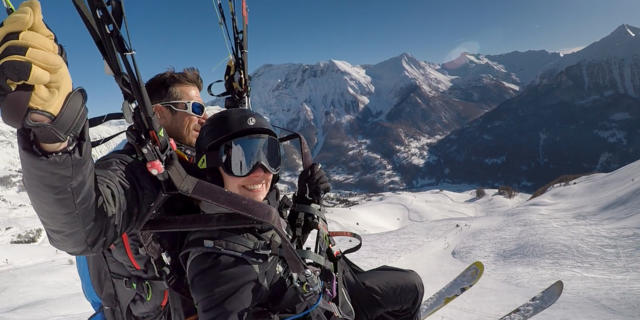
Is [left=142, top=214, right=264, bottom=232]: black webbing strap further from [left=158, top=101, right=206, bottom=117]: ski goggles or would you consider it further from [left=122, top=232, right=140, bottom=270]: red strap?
[left=158, top=101, right=206, bottom=117]: ski goggles

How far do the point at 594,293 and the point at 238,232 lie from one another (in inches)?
193

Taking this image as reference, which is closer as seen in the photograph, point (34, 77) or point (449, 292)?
point (34, 77)

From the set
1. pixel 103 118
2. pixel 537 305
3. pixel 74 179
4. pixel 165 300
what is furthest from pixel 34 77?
pixel 537 305

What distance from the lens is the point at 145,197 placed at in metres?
2.28

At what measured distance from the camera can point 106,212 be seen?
73.8 inches

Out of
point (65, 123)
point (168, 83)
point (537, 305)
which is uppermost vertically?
point (168, 83)

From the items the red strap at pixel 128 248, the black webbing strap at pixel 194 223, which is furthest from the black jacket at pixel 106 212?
the black webbing strap at pixel 194 223

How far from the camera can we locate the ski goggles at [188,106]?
13.2ft

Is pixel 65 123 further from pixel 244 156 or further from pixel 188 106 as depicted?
pixel 188 106

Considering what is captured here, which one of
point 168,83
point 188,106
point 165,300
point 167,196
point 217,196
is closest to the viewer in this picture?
point 217,196

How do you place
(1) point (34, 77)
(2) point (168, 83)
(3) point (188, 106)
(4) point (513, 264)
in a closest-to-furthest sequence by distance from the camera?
(1) point (34, 77) → (3) point (188, 106) → (2) point (168, 83) → (4) point (513, 264)

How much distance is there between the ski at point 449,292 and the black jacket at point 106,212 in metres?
3.72

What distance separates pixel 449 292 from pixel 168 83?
5.15 metres

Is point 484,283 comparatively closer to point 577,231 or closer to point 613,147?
point 577,231
